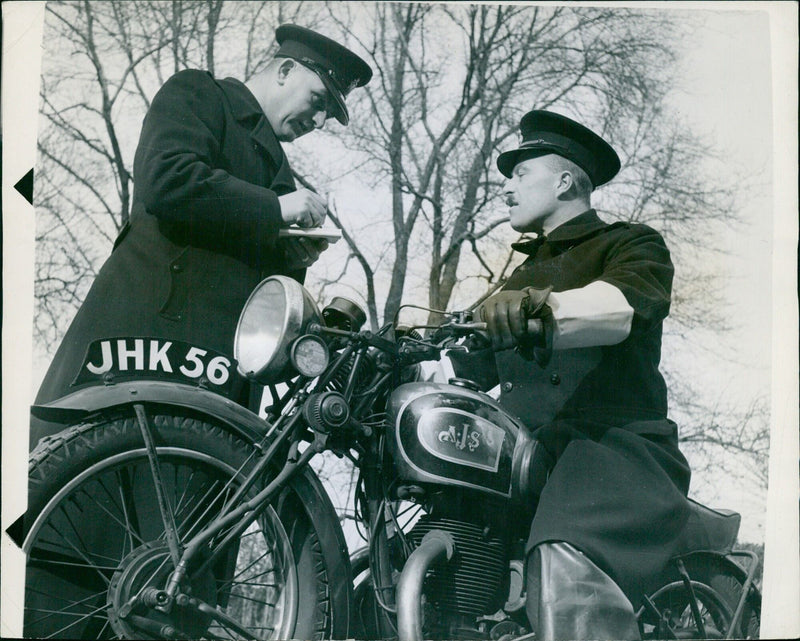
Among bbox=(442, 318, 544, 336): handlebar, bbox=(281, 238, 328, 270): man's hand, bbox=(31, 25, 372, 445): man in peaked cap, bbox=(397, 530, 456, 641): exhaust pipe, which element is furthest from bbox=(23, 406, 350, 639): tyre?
bbox=(281, 238, 328, 270): man's hand

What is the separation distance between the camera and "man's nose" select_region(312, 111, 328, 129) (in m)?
3.86

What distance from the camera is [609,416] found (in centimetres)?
344

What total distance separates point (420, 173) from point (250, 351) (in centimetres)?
124

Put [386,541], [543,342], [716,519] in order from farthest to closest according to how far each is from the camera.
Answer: [716,519], [386,541], [543,342]

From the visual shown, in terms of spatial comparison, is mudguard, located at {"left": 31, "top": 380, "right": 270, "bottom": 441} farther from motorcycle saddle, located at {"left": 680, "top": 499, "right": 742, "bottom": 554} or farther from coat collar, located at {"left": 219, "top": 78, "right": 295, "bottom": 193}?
motorcycle saddle, located at {"left": 680, "top": 499, "right": 742, "bottom": 554}

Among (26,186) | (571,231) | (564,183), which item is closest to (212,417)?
(26,186)

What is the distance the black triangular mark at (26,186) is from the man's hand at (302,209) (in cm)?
88

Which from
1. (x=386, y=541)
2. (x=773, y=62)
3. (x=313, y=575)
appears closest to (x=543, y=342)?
(x=386, y=541)

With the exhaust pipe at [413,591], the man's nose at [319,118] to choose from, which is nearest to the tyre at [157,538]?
the exhaust pipe at [413,591]

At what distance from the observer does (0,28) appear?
358 centimetres

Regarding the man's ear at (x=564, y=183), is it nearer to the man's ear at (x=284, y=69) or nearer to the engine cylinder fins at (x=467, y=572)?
the man's ear at (x=284, y=69)

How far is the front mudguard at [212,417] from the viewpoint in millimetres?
2877

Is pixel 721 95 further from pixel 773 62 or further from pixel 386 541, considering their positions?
pixel 386 541

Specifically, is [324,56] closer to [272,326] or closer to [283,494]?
[272,326]
